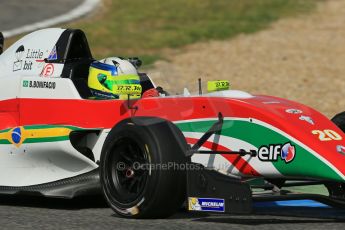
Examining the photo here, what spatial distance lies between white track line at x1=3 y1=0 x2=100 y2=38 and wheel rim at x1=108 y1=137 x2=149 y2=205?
43.6ft

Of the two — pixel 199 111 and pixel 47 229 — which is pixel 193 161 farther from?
pixel 47 229

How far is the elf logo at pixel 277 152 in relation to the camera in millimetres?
6273

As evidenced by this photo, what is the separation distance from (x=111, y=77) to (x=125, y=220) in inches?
73.0

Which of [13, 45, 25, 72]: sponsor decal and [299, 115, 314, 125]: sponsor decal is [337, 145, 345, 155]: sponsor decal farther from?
[13, 45, 25, 72]: sponsor decal

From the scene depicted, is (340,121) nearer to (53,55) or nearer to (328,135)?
(328,135)

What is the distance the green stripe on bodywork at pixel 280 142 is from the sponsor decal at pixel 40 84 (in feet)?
5.96

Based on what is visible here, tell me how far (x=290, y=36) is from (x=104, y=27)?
4336mm

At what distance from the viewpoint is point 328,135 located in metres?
6.56

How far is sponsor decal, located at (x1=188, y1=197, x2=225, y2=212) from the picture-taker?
6.24 metres

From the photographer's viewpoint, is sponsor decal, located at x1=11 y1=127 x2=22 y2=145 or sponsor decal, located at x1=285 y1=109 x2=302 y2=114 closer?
sponsor decal, located at x1=285 y1=109 x2=302 y2=114

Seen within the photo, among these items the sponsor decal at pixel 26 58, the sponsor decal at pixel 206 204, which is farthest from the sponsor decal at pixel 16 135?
the sponsor decal at pixel 206 204

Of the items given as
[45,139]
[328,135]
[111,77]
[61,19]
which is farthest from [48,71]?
[61,19]

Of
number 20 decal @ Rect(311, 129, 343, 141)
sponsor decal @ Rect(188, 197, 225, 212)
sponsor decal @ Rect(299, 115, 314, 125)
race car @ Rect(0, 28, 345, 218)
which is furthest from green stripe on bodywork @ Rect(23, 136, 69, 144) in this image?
number 20 decal @ Rect(311, 129, 343, 141)

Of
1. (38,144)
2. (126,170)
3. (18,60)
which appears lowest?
(126,170)
